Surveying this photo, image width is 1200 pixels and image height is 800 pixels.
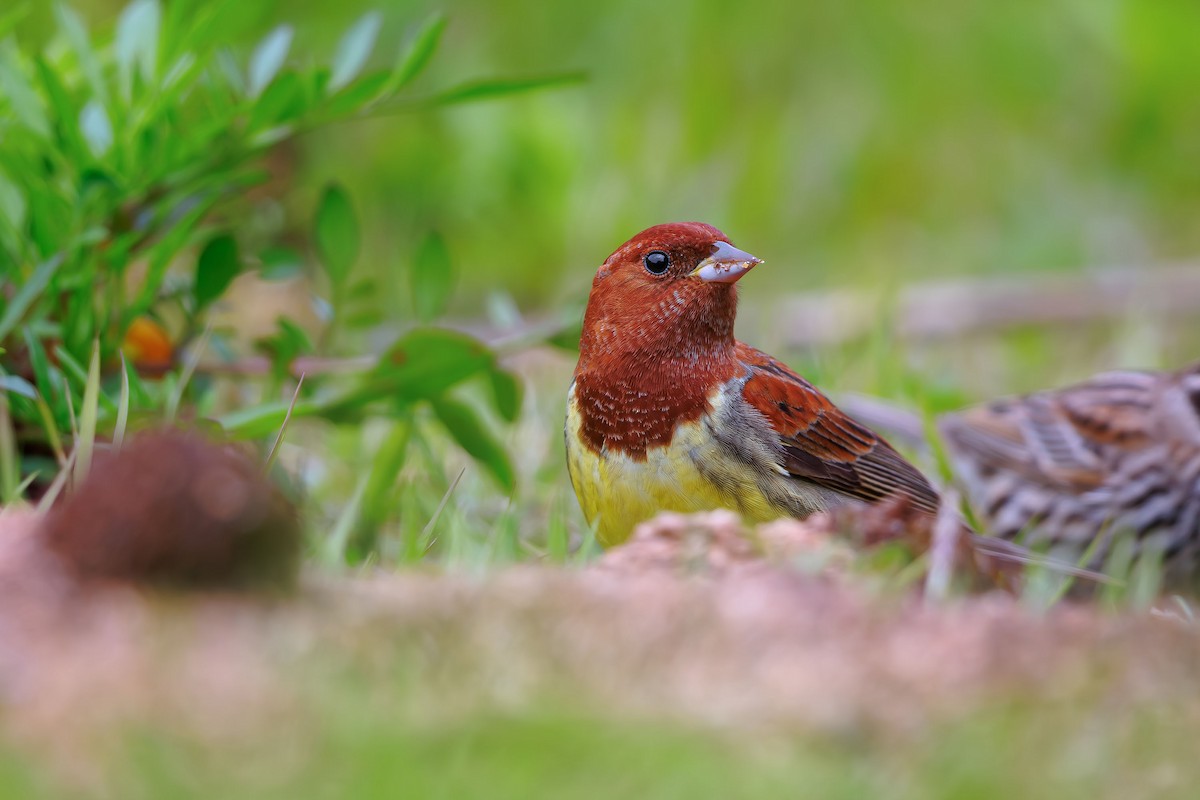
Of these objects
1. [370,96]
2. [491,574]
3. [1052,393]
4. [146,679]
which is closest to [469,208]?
[1052,393]

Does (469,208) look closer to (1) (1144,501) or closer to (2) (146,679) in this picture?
(1) (1144,501)

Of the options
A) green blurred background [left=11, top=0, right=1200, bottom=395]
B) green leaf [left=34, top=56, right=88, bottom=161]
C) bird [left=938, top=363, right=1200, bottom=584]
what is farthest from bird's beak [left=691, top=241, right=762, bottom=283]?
green blurred background [left=11, top=0, right=1200, bottom=395]

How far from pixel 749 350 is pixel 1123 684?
1.75 metres

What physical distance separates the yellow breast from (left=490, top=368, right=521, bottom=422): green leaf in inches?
26.8

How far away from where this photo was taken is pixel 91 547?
6.12 ft

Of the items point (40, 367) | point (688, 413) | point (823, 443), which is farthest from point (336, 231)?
point (823, 443)

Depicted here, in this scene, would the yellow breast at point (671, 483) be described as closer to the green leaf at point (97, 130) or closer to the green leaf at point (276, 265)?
the green leaf at point (276, 265)

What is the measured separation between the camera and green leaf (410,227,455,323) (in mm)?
3781

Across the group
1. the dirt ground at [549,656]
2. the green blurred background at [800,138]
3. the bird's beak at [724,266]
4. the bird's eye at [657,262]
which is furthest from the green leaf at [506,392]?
the green blurred background at [800,138]

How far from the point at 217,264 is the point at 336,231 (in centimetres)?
32

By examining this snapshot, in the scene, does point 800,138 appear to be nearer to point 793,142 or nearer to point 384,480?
point 793,142

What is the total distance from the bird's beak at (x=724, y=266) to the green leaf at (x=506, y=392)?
71cm

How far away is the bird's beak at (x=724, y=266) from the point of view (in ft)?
10.3

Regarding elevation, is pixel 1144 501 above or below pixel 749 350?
below
